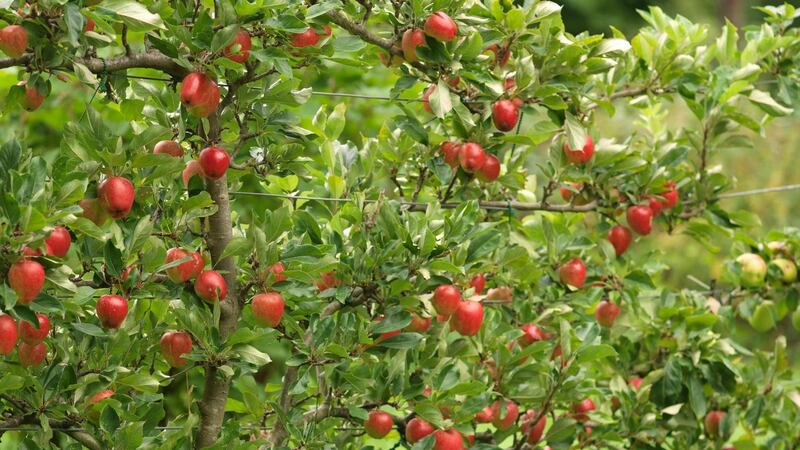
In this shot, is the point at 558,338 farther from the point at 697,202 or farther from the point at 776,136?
the point at 776,136

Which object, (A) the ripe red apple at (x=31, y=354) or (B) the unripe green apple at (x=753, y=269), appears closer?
(A) the ripe red apple at (x=31, y=354)

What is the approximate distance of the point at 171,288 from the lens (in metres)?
1.56

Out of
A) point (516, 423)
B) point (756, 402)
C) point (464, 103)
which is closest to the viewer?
point (464, 103)

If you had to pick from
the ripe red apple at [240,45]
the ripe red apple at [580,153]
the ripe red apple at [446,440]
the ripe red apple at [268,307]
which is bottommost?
the ripe red apple at [446,440]

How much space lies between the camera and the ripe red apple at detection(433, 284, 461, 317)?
1.65m

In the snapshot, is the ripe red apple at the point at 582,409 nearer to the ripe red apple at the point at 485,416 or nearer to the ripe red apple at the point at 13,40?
the ripe red apple at the point at 485,416

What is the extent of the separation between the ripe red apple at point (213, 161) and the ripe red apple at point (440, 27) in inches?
14.2

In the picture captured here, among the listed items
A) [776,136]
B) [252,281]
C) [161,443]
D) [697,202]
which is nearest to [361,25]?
[252,281]

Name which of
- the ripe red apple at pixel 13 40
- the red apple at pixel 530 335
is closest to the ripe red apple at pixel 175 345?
the ripe red apple at pixel 13 40

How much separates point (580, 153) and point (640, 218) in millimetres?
222

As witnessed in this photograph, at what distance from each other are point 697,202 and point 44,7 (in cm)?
144

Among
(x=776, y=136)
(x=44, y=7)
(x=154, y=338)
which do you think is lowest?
(x=776, y=136)

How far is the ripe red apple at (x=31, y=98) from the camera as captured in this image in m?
1.51

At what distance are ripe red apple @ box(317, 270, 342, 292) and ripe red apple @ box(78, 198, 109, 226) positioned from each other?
0.39 meters
